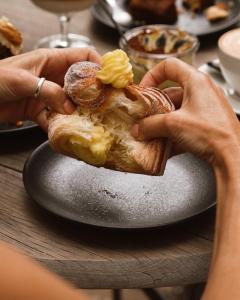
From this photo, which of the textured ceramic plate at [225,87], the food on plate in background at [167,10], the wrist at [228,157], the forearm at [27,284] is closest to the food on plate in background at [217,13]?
the food on plate in background at [167,10]

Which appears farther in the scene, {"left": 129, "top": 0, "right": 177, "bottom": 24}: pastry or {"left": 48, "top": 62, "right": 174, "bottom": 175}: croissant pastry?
{"left": 129, "top": 0, "right": 177, "bottom": 24}: pastry

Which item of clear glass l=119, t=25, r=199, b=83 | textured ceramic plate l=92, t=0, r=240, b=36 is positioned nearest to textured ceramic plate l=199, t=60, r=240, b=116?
clear glass l=119, t=25, r=199, b=83

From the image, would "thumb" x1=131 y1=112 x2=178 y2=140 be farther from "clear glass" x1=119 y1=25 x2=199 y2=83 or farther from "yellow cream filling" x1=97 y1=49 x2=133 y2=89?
"clear glass" x1=119 y1=25 x2=199 y2=83

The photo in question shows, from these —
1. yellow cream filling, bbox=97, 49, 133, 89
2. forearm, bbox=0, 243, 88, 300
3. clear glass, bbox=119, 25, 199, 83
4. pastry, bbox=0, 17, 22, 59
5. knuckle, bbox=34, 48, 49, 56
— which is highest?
forearm, bbox=0, 243, 88, 300

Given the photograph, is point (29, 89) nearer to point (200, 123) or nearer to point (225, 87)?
point (200, 123)

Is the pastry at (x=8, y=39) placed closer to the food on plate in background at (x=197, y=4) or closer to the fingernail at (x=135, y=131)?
the fingernail at (x=135, y=131)
